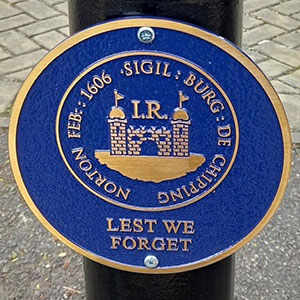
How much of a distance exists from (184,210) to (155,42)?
1.47 ft

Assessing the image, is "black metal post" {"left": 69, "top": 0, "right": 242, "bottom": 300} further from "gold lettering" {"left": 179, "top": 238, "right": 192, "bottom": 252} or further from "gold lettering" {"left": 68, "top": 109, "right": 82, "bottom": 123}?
"gold lettering" {"left": 68, "top": 109, "right": 82, "bottom": 123}

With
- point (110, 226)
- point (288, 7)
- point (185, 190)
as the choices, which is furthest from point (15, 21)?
point (185, 190)

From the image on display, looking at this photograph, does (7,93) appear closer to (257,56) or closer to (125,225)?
(257,56)

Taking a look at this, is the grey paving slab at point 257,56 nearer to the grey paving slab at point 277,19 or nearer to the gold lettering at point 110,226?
the grey paving slab at point 277,19

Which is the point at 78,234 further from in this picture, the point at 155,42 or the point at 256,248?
the point at 256,248

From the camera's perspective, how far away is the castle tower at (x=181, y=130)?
1.72 meters

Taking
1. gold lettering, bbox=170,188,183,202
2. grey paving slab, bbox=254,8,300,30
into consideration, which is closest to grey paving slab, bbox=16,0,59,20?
grey paving slab, bbox=254,8,300,30

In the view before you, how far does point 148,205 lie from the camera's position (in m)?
1.85

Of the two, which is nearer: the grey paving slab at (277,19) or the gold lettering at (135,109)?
the gold lettering at (135,109)

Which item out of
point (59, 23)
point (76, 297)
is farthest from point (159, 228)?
point (59, 23)

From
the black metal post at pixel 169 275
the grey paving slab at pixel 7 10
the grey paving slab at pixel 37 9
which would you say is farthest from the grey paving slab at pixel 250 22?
the black metal post at pixel 169 275

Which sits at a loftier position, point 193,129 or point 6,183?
point 193,129

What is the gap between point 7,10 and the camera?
16.7 ft

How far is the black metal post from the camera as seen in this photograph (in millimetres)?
1680
